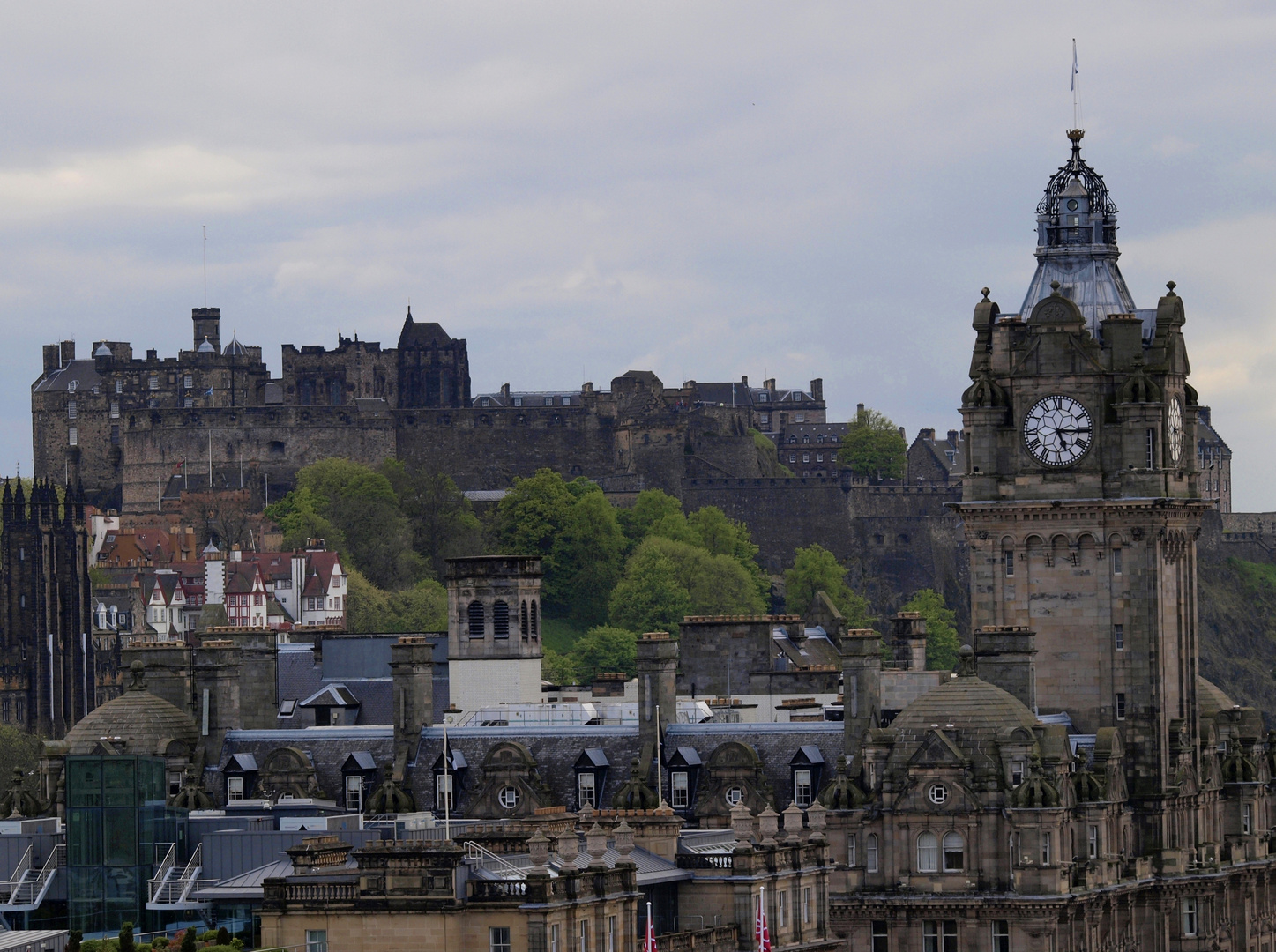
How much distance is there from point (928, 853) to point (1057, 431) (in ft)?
45.7

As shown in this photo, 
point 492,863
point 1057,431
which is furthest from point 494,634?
point 492,863

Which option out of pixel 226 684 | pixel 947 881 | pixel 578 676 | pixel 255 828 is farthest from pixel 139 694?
pixel 578 676

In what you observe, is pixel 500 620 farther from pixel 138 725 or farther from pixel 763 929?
pixel 763 929

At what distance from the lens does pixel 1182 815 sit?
98.2 metres

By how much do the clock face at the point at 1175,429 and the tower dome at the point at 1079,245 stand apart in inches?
111

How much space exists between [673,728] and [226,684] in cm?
1152

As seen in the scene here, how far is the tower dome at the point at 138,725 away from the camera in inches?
3644

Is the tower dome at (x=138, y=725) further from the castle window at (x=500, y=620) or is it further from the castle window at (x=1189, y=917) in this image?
the castle window at (x=1189, y=917)

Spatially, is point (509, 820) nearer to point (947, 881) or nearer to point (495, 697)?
point (947, 881)

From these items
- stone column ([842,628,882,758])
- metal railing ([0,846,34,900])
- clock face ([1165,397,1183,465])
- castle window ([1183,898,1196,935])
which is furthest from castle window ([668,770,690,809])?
metal railing ([0,846,34,900])

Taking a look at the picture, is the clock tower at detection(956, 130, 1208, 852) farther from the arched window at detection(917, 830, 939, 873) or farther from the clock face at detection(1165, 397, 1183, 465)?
the arched window at detection(917, 830, 939, 873)

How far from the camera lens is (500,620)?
371 ft

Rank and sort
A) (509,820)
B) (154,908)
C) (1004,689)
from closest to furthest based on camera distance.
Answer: (154,908)
(509,820)
(1004,689)

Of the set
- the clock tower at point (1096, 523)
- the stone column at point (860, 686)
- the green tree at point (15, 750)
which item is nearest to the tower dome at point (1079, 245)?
the clock tower at point (1096, 523)
